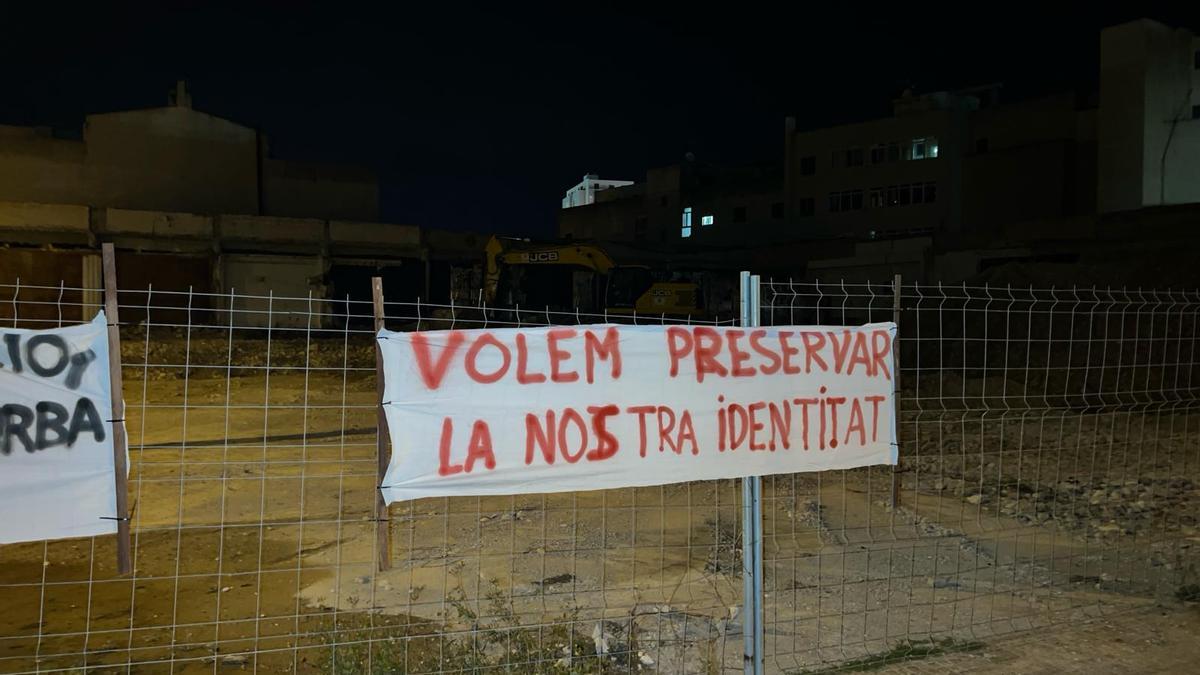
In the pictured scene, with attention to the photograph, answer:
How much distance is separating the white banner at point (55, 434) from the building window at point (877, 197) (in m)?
48.2

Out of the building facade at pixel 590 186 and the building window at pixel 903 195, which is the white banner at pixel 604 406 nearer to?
the building window at pixel 903 195

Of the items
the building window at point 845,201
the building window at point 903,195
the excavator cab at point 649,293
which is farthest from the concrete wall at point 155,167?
the building window at point 903,195

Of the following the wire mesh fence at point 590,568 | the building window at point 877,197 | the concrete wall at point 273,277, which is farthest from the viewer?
the building window at point 877,197

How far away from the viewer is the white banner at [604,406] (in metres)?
3.70

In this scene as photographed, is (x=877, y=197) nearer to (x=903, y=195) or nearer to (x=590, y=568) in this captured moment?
(x=903, y=195)

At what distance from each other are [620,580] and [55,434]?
3555 mm

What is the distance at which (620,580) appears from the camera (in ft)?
19.1

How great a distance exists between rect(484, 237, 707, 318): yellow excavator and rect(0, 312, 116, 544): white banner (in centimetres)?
2211

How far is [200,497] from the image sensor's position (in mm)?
8734

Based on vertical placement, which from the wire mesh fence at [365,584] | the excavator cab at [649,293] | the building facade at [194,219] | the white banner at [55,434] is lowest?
the wire mesh fence at [365,584]

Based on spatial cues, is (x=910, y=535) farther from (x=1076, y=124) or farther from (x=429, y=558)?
(x=1076, y=124)

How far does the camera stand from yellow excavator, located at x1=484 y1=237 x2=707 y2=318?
2594 cm

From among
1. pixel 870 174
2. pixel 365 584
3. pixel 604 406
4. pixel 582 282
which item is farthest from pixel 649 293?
pixel 870 174

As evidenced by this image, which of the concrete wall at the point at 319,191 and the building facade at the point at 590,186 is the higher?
the building facade at the point at 590,186
